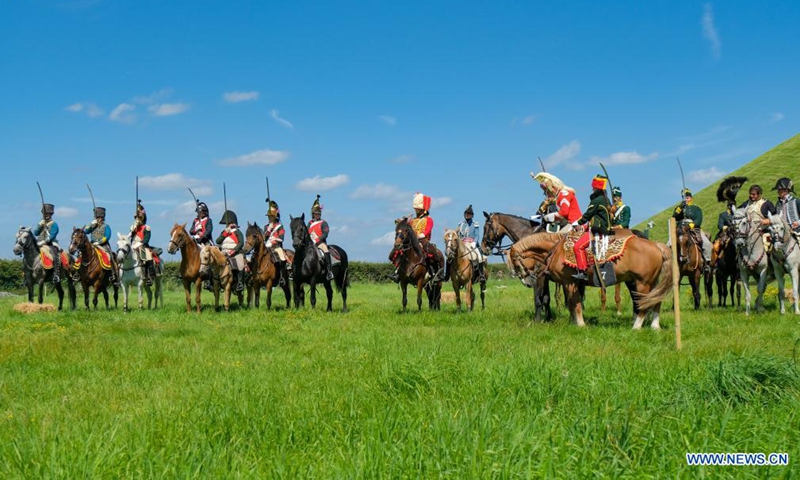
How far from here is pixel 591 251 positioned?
12.6 metres

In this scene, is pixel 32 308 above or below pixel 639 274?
below

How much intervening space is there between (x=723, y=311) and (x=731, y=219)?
242 centimetres

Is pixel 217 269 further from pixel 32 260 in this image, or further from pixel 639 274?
pixel 639 274

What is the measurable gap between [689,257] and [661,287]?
6.09 metres

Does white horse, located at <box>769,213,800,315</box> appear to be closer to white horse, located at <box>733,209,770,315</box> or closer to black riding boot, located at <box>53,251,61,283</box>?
white horse, located at <box>733,209,770,315</box>

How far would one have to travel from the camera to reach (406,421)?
492 centimetres

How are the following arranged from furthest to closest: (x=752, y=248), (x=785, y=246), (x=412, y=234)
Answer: (x=412, y=234) → (x=752, y=248) → (x=785, y=246)

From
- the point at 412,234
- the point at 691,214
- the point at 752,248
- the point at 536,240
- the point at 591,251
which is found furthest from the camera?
the point at 691,214

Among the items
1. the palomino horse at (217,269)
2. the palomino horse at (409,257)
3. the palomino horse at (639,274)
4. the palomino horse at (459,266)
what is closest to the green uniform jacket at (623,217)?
the palomino horse at (639,274)

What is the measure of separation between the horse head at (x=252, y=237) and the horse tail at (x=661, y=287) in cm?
1087

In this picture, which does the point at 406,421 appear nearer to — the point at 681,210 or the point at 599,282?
the point at 599,282

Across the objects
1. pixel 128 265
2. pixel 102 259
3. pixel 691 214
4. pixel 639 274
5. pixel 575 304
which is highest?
pixel 691 214

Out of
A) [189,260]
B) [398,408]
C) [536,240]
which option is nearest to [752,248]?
[536,240]

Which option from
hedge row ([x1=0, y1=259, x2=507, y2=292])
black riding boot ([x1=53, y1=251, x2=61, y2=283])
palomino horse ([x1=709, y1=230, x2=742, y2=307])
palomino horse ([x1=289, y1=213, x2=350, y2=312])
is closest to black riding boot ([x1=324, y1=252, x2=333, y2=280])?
palomino horse ([x1=289, y1=213, x2=350, y2=312])
